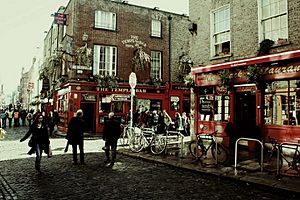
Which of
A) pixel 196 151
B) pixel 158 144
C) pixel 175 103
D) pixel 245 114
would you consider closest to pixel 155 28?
pixel 175 103

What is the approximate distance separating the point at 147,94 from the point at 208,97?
10.4 m

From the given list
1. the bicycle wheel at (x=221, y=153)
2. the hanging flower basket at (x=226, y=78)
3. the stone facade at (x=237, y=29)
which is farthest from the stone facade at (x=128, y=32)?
the bicycle wheel at (x=221, y=153)

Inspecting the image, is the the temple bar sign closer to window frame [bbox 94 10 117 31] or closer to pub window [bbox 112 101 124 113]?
window frame [bbox 94 10 117 31]

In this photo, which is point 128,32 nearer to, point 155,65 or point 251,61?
point 155,65

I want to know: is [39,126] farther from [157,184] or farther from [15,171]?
[157,184]

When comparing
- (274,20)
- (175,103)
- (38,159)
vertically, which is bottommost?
(38,159)

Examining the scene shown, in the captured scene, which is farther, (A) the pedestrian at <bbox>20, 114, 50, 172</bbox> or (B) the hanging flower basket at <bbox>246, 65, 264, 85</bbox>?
(B) the hanging flower basket at <bbox>246, 65, 264, 85</bbox>

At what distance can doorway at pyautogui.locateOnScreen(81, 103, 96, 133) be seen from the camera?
2242 cm

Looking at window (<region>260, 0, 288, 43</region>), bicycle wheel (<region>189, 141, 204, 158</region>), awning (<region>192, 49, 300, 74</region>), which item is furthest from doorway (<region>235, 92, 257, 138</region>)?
bicycle wheel (<region>189, 141, 204, 158</region>)

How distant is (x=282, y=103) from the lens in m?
11.2

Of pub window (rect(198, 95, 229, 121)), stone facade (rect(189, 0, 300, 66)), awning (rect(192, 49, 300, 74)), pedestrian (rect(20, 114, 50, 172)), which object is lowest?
pedestrian (rect(20, 114, 50, 172))

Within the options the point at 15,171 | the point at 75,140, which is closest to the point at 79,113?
the point at 75,140

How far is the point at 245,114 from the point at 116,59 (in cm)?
1288

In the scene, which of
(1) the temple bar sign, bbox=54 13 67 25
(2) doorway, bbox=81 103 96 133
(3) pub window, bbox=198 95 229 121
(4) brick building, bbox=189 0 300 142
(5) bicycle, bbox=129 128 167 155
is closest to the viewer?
(4) brick building, bbox=189 0 300 142
